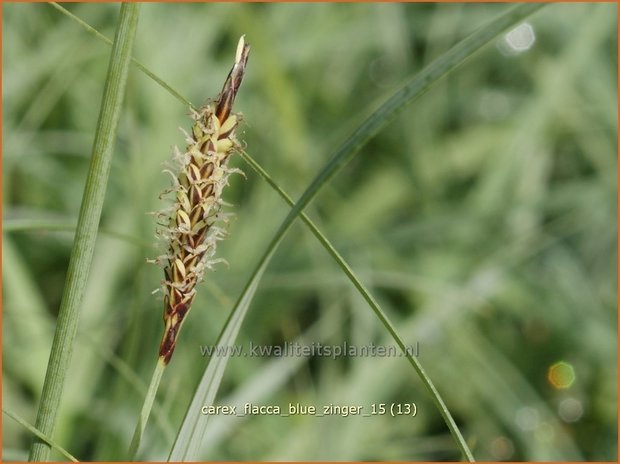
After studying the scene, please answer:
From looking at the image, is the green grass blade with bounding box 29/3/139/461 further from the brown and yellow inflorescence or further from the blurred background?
the blurred background

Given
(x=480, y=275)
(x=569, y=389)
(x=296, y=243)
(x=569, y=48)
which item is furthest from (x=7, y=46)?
(x=569, y=389)

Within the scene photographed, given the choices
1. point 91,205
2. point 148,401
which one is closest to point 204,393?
point 148,401

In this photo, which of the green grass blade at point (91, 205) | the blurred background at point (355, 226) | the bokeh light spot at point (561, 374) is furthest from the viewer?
the bokeh light spot at point (561, 374)

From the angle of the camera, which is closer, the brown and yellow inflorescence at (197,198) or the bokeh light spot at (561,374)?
the brown and yellow inflorescence at (197,198)

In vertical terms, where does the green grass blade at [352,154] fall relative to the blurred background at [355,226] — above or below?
below

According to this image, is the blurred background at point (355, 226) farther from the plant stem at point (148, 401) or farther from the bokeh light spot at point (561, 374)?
the plant stem at point (148, 401)

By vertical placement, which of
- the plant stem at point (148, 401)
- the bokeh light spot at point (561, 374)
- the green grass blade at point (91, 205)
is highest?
the bokeh light spot at point (561, 374)

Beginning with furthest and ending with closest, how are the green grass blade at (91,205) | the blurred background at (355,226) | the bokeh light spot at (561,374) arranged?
1. the bokeh light spot at (561,374)
2. the blurred background at (355,226)
3. the green grass blade at (91,205)

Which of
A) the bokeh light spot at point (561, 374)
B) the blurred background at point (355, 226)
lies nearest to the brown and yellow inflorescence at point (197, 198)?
the blurred background at point (355, 226)
